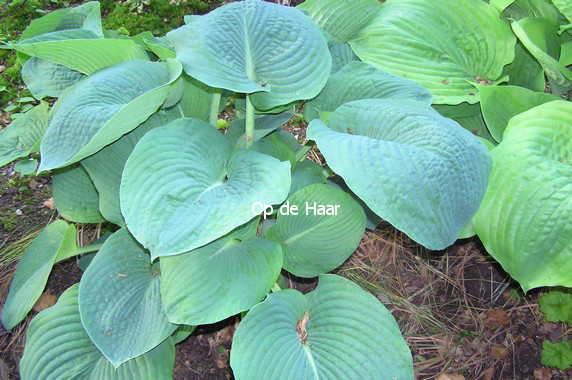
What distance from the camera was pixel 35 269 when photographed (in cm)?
128

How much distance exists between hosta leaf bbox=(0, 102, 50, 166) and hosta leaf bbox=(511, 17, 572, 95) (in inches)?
48.7

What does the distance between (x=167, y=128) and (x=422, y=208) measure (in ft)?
1.78

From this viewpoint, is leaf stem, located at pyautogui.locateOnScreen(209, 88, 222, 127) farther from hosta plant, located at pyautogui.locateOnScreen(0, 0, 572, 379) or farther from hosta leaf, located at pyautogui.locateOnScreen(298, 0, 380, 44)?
hosta leaf, located at pyautogui.locateOnScreen(298, 0, 380, 44)

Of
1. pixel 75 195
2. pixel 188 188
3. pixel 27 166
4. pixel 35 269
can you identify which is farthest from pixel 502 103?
pixel 27 166

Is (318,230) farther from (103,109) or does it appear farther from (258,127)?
(103,109)

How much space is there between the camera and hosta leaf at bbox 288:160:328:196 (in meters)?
1.30

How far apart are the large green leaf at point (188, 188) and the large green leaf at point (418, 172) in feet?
0.45

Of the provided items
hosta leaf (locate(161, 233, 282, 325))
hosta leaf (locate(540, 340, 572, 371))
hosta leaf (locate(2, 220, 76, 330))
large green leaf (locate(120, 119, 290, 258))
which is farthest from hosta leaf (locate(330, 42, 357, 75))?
hosta leaf (locate(540, 340, 572, 371))

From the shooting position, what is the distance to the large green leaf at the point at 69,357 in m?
1.09

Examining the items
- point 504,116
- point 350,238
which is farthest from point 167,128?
point 504,116

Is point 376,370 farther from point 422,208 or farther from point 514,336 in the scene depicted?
point 514,336

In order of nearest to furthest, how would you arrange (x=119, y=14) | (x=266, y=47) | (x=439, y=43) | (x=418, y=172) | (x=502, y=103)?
(x=418, y=172)
(x=266, y=47)
(x=502, y=103)
(x=439, y=43)
(x=119, y=14)

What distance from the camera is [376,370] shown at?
0.99 meters

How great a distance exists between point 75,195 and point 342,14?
2.89 feet
